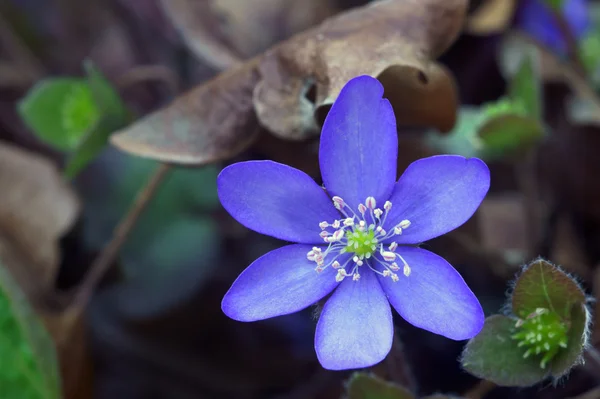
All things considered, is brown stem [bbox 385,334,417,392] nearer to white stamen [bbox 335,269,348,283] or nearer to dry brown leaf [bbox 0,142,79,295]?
white stamen [bbox 335,269,348,283]

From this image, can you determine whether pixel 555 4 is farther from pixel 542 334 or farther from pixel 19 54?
pixel 19 54

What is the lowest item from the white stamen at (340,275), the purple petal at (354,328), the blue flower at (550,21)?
the blue flower at (550,21)

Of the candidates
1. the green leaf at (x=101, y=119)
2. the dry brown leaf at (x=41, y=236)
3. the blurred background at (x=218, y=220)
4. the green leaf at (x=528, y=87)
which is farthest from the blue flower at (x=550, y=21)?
the dry brown leaf at (x=41, y=236)

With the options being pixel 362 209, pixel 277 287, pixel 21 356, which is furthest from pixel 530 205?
pixel 21 356

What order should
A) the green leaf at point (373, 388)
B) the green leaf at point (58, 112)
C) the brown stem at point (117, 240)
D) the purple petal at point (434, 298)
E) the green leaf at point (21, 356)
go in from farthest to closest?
1. the green leaf at point (58, 112)
2. the brown stem at point (117, 240)
3. the green leaf at point (21, 356)
4. the green leaf at point (373, 388)
5. the purple petal at point (434, 298)

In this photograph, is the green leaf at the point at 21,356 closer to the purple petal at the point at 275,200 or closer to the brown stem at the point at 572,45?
the purple petal at the point at 275,200

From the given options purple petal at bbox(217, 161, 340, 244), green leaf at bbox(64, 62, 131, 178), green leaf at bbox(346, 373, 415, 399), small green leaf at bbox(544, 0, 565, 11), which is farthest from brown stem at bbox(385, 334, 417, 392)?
small green leaf at bbox(544, 0, 565, 11)

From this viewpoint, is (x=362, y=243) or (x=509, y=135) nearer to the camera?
(x=362, y=243)

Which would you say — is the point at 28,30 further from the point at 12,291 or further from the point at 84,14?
the point at 12,291
